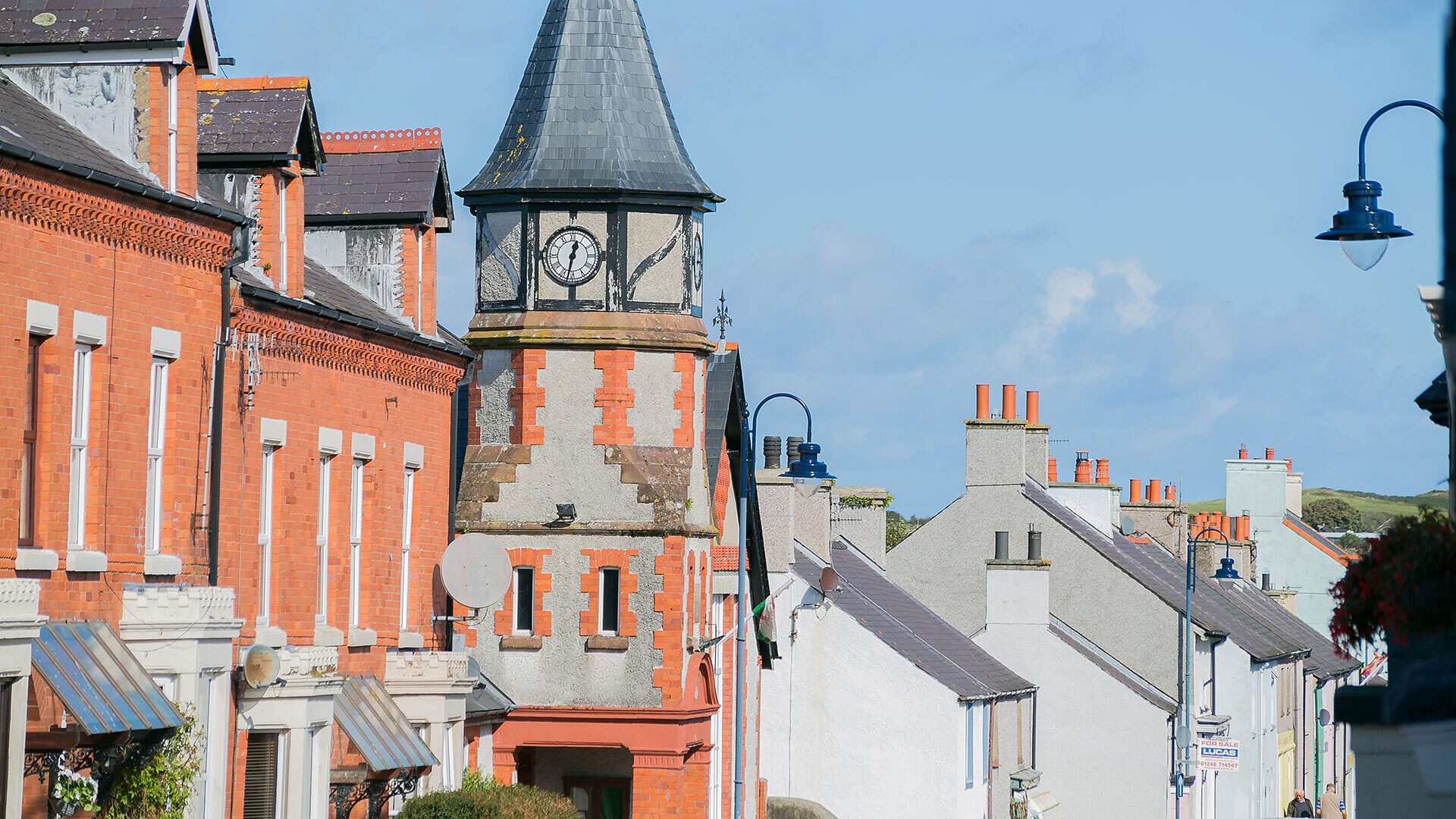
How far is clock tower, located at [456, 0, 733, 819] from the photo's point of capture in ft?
101

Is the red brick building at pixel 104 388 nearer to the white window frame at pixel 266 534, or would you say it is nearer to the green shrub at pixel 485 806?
the white window frame at pixel 266 534

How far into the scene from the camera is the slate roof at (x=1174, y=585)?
52.8 meters

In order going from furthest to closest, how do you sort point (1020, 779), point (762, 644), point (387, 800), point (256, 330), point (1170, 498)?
point (1170, 498)
point (1020, 779)
point (762, 644)
point (387, 800)
point (256, 330)

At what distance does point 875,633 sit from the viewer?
4088 cm

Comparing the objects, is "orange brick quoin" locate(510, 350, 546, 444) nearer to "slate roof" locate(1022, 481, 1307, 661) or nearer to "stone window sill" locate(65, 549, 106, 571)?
"stone window sill" locate(65, 549, 106, 571)

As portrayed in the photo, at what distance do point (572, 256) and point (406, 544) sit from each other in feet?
19.0

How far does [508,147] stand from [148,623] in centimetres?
1426

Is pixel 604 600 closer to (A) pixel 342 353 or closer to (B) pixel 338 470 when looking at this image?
(B) pixel 338 470

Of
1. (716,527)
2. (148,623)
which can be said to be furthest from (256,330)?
(716,527)

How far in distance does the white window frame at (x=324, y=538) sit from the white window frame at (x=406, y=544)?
94.1 inches

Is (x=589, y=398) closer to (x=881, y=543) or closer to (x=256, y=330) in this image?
(x=256, y=330)

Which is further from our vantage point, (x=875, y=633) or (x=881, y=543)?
(x=881, y=543)

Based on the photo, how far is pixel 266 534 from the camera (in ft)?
76.9

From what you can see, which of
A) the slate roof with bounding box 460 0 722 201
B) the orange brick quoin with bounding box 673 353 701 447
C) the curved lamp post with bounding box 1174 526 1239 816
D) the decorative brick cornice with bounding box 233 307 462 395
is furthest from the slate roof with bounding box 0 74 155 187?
the curved lamp post with bounding box 1174 526 1239 816
